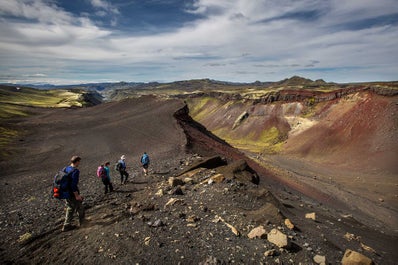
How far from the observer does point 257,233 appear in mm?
8477

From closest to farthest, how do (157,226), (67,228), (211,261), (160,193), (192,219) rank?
(211,261) < (157,226) < (67,228) < (192,219) < (160,193)

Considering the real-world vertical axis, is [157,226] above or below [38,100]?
above

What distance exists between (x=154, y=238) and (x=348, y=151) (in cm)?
4915

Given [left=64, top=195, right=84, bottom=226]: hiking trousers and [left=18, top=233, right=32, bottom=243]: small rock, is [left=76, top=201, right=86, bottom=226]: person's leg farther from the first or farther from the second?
[left=18, top=233, right=32, bottom=243]: small rock

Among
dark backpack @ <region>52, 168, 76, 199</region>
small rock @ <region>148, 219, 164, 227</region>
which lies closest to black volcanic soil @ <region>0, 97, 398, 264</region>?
small rock @ <region>148, 219, 164, 227</region>

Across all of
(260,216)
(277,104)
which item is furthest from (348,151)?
(260,216)

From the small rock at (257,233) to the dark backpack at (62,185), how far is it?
6.12 meters

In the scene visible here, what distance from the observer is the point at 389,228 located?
2294 centimetres

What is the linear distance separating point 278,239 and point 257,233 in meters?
0.67

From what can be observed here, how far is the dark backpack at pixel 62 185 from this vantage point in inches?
337

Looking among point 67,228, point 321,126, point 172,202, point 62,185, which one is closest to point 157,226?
point 172,202

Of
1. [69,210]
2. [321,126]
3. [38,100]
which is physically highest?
[69,210]

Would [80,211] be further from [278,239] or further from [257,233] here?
[278,239]

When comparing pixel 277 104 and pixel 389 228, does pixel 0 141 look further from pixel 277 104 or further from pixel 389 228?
pixel 277 104
